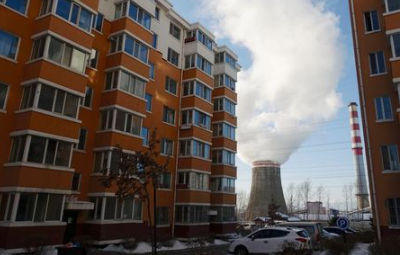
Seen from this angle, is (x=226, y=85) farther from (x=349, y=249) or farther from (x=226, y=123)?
(x=349, y=249)

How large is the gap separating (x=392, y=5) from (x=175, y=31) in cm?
1985

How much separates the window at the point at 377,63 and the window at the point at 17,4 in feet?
79.5

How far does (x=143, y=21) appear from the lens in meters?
28.5

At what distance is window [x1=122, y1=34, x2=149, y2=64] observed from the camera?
26.6m

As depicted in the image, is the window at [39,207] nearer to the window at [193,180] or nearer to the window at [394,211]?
the window at [193,180]

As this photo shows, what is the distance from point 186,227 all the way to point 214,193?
7.29 meters

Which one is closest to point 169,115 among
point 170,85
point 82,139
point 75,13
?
point 170,85

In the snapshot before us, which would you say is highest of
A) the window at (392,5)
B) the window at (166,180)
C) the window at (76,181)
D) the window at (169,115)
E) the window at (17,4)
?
the window at (392,5)

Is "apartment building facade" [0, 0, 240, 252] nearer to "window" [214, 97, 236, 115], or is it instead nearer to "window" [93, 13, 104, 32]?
"window" [93, 13, 104, 32]

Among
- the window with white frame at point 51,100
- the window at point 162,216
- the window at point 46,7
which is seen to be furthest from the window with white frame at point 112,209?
the window at point 46,7

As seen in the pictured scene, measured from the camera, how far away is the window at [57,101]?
784 inches

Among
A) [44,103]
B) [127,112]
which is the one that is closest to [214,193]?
[127,112]

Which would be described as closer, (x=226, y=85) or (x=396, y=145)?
(x=396, y=145)

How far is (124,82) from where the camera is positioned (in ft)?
85.3
